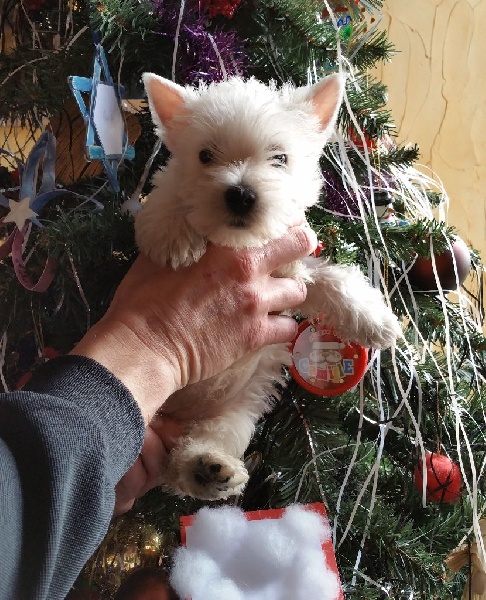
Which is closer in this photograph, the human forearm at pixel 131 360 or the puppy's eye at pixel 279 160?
the human forearm at pixel 131 360

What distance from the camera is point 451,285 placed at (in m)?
0.96

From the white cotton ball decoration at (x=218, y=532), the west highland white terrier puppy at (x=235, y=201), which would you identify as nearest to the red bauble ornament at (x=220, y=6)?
the west highland white terrier puppy at (x=235, y=201)

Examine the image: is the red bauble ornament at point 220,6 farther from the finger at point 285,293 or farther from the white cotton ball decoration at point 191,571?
the white cotton ball decoration at point 191,571

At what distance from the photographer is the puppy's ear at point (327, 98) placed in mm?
865

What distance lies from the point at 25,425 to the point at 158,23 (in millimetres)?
684

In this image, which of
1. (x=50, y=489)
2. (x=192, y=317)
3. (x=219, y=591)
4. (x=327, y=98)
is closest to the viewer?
(x=50, y=489)

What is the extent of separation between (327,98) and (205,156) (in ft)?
0.76

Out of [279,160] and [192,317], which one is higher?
[279,160]

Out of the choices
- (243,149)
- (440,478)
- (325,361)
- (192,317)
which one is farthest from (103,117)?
(440,478)

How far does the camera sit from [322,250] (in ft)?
3.12

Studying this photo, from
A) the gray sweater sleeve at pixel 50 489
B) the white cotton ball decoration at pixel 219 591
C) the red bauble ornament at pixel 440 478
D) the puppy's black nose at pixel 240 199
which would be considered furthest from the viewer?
the red bauble ornament at pixel 440 478

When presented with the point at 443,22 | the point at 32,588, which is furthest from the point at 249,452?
the point at 443,22

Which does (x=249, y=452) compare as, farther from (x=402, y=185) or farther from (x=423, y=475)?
(x=402, y=185)

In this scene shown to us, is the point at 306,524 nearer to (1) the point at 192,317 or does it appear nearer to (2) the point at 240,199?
(1) the point at 192,317
